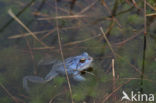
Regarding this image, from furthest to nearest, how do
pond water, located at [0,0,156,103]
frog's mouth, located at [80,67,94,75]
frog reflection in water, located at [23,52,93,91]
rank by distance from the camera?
frog's mouth, located at [80,67,94,75] < frog reflection in water, located at [23,52,93,91] < pond water, located at [0,0,156,103]

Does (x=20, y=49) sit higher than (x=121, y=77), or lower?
higher

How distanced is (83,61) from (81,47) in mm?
335

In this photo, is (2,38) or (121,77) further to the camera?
(2,38)

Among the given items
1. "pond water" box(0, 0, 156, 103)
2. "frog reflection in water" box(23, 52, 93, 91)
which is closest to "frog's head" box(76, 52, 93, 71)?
"frog reflection in water" box(23, 52, 93, 91)

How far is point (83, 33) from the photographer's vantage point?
4.83m

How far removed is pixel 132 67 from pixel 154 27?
Result: 108cm

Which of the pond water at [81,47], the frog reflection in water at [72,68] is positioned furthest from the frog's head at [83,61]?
the pond water at [81,47]

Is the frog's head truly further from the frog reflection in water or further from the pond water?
the pond water

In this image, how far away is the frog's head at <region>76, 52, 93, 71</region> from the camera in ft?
14.3

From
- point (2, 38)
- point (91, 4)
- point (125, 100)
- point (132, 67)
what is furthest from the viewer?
point (91, 4)

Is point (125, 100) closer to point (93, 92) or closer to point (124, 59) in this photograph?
point (93, 92)

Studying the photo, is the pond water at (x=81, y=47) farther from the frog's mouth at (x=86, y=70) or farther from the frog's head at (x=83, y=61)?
the frog's head at (x=83, y=61)

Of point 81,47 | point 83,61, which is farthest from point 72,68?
point 81,47

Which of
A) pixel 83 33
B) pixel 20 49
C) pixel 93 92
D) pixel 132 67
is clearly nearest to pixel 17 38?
pixel 20 49
